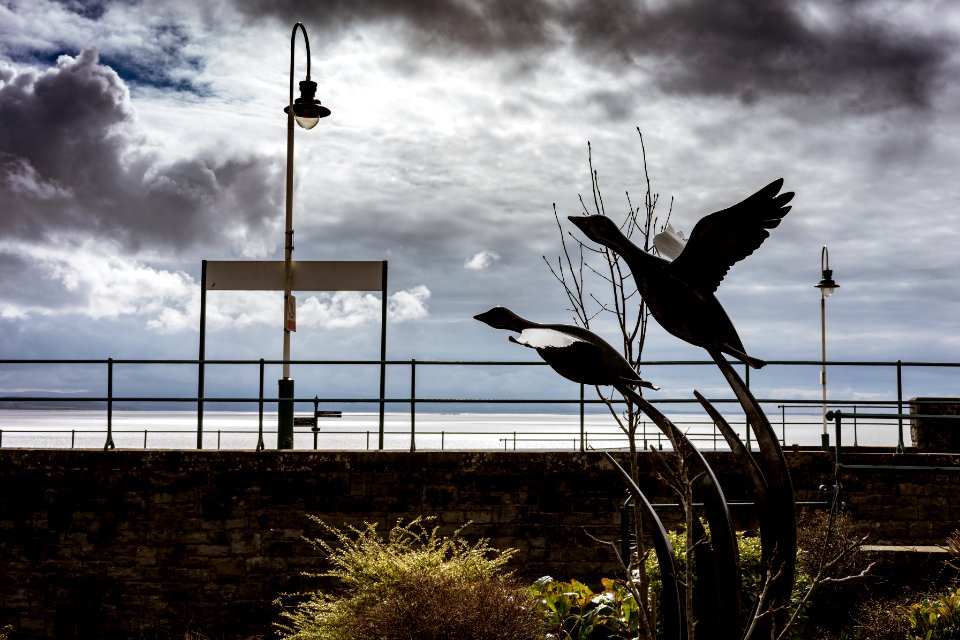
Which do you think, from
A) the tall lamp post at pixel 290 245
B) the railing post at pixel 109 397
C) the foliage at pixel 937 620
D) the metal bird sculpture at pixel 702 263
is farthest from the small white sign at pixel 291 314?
the foliage at pixel 937 620

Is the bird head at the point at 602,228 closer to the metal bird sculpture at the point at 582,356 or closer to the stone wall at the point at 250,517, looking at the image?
the metal bird sculpture at the point at 582,356

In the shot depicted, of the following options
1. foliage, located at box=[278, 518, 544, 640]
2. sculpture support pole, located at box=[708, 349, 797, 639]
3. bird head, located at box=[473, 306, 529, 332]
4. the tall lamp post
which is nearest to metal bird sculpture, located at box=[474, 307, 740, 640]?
bird head, located at box=[473, 306, 529, 332]

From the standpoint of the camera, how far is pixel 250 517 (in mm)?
10242

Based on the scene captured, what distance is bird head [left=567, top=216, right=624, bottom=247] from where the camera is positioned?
4.91m

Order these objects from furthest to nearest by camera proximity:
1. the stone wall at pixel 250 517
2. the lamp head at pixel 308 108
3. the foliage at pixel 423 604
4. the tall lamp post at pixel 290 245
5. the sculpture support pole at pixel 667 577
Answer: the lamp head at pixel 308 108 < the tall lamp post at pixel 290 245 < the stone wall at pixel 250 517 < the foliage at pixel 423 604 < the sculpture support pole at pixel 667 577

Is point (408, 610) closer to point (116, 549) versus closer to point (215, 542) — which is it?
point (215, 542)

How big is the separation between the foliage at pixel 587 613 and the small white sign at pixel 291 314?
6514 millimetres

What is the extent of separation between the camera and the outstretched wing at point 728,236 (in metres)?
4.82

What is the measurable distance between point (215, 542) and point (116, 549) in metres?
1.22

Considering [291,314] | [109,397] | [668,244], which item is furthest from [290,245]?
[668,244]

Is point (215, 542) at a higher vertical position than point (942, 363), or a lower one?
lower

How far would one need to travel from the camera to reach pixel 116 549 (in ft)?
34.0

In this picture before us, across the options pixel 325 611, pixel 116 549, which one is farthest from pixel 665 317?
pixel 116 549

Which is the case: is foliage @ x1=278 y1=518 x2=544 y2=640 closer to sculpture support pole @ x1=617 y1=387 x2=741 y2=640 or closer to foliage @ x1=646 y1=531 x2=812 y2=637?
foliage @ x1=646 y1=531 x2=812 y2=637
